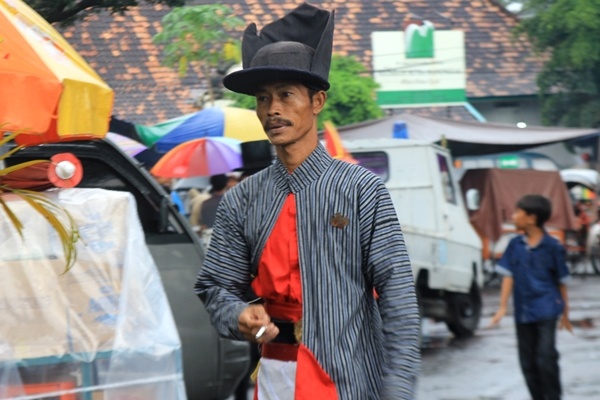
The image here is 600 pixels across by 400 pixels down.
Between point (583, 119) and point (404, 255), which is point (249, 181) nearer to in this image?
point (404, 255)

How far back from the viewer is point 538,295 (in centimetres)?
772

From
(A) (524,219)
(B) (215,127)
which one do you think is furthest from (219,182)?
(A) (524,219)

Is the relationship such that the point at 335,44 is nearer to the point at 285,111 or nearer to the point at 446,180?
the point at 446,180

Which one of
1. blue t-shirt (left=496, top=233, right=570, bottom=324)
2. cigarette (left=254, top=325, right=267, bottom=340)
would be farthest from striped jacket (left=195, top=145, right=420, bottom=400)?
blue t-shirt (left=496, top=233, right=570, bottom=324)

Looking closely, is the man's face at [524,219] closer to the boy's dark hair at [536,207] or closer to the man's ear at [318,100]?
the boy's dark hair at [536,207]

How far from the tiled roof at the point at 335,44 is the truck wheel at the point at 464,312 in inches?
488

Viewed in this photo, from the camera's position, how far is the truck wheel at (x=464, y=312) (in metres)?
13.0

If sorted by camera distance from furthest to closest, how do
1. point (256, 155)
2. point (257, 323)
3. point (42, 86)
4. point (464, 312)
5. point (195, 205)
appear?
point (195, 205), point (464, 312), point (256, 155), point (42, 86), point (257, 323)

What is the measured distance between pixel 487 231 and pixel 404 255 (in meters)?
16.3

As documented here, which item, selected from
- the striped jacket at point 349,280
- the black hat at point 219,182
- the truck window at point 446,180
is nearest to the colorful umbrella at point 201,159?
the black hat at point 219,182

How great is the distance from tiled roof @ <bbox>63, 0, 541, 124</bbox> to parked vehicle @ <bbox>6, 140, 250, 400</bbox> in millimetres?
17565

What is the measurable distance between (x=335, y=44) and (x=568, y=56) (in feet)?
19.3

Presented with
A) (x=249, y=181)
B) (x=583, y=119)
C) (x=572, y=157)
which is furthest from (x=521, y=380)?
(x=572, y=157)

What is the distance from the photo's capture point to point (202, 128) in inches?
525
